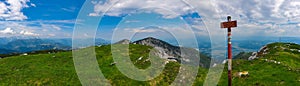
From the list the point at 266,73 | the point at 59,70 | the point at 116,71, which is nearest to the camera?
the point at 266,73

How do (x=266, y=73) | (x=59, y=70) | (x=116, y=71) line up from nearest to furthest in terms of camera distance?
(x=266, y=73) → (x=116, y=71) → (x=59, y=70)

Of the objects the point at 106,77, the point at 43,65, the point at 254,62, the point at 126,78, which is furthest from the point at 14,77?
the point at 254,62

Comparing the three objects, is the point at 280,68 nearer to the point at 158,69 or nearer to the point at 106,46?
the point at 158,69

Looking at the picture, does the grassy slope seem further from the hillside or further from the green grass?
the hillside

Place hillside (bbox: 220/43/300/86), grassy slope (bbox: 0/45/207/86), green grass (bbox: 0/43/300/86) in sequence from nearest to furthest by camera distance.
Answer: hillside (bbox: 220/43/300/86)
green grass (bbox: 0/43/300/86)
grassy slope (bbox: 0/45/207/86)

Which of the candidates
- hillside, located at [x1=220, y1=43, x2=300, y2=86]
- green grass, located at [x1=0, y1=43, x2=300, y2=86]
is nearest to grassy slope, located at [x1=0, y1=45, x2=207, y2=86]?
green grass, located at [x1=0, y1=43, x2=300, y2=86]

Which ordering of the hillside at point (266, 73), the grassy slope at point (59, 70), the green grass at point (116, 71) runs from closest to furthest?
1. the hillside at point (266, 73)
2. the green grass at point (116, 71)
3. the grassy slope at point (59, 70)

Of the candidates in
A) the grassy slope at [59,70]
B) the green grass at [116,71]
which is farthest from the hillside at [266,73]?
the grassy slope at [59,70]

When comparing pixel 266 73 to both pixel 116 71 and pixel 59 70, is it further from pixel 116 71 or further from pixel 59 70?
pixel 59 70

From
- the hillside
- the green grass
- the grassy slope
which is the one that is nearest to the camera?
the hillside

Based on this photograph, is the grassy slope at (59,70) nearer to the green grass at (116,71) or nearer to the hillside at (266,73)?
the green grass at (116,71)

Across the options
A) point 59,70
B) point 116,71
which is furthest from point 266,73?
point 59,70
